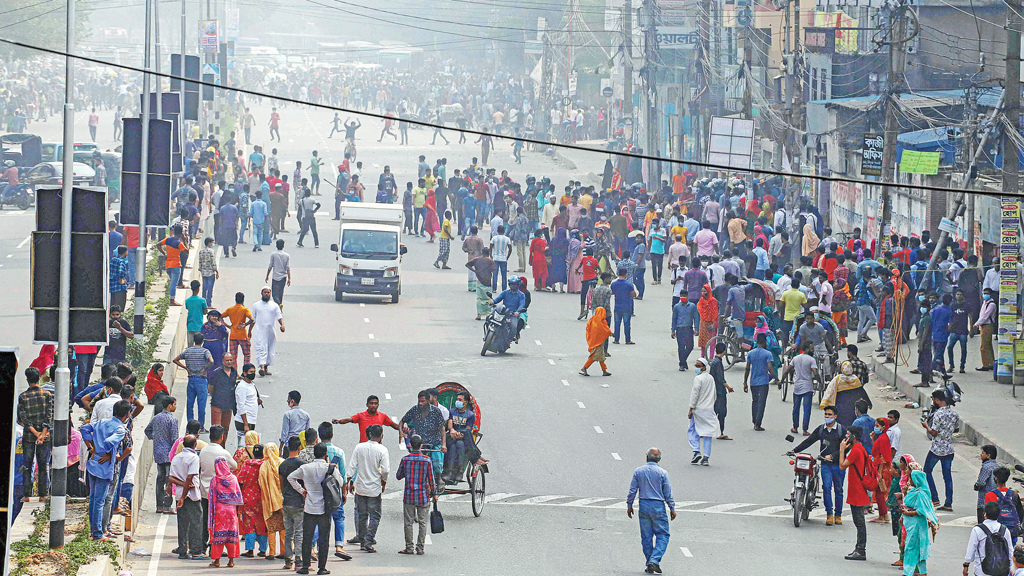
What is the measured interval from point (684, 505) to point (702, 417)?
182cm

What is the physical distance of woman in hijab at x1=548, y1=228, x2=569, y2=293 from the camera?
3003cm

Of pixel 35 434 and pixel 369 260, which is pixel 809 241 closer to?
pixel 369 260

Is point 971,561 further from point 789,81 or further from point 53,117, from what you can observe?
point 53,117

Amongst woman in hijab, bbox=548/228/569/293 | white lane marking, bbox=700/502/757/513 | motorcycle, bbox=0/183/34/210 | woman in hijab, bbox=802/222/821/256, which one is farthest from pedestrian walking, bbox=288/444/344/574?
motorcycle, bbox=0/183/34/210

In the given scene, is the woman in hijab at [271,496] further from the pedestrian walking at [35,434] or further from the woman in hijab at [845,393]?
the woman in hijab at [845,393]

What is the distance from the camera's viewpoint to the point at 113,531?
13492 millimetres

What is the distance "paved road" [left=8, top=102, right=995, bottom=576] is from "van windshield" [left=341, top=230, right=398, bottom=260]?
3.04 feet

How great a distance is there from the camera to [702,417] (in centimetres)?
1752

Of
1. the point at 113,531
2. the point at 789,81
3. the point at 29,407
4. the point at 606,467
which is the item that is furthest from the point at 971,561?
the point at 789,81

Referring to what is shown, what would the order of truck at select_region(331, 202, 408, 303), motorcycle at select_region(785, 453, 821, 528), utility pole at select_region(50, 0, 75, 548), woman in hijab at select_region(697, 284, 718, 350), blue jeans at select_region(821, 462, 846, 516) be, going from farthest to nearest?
truck at select_region(331, 202, 408, 303)
woman in hijab at select_region(697, 284, 718, 350)
blue jeans at select_region(821, 462, 846, 516)
motorcycle at select_region(785, 453, 821, 528)
utility pole at select_region(50, 0, 75, 548)

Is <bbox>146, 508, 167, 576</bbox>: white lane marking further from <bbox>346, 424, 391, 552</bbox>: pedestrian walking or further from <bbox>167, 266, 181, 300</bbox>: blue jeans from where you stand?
<bbox>167, 266, 181, 300</bbox>: blue jeans

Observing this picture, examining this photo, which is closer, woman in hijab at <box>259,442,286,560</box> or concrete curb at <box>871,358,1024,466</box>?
woman in hijab at <box>259,442,286,560</box>

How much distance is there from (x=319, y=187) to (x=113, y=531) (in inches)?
1459

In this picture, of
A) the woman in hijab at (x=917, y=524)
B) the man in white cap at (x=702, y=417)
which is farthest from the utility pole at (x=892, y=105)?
the woman in hijab at (x=917, y=524)
